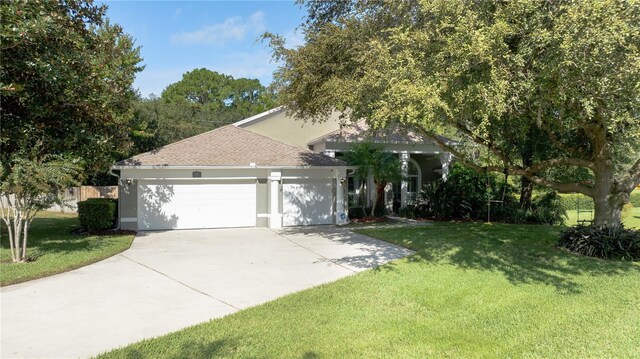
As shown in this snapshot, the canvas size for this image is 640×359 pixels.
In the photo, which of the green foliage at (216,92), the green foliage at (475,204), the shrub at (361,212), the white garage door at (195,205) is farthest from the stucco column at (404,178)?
the green foliage at (216,92)

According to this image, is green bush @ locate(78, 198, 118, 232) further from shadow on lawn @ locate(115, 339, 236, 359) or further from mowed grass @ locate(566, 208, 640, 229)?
mowed grass @ locate(566, 208, 640, 229)

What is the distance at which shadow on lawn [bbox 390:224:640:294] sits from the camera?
26.7ft

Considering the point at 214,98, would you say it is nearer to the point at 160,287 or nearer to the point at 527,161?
the point at 527,161

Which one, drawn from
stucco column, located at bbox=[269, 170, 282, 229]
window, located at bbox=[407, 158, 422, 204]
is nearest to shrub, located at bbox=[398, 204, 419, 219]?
window, located at bbox=[407, 158, 422, 204]

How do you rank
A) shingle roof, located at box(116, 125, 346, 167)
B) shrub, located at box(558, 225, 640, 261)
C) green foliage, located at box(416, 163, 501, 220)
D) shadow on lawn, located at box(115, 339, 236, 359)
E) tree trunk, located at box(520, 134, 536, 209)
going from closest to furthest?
shadow on lawn, located at box(115, 339, 236, 359) → shrub, located at box(558, 225, 640, 261) → tree trunk, located at box(520, 134, 536, 209) → shingle roof, located at box(116, 125, 346, 167) → green foliage, located at box(416, 163, 501, 220)

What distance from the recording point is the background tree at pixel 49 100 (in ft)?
30.1

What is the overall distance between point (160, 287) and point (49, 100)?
6.45 metres

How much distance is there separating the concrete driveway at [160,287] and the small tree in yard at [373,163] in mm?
5163

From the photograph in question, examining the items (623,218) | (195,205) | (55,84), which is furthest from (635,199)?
(55,84)

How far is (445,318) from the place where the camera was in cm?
592

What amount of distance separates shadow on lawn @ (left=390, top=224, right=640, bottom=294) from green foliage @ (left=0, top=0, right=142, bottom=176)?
30.8 feet

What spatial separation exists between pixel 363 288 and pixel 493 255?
410 centimetres

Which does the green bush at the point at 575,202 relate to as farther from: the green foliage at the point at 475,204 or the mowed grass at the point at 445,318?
the mowed grass at the point at 445,318

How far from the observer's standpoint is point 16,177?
9.17m
